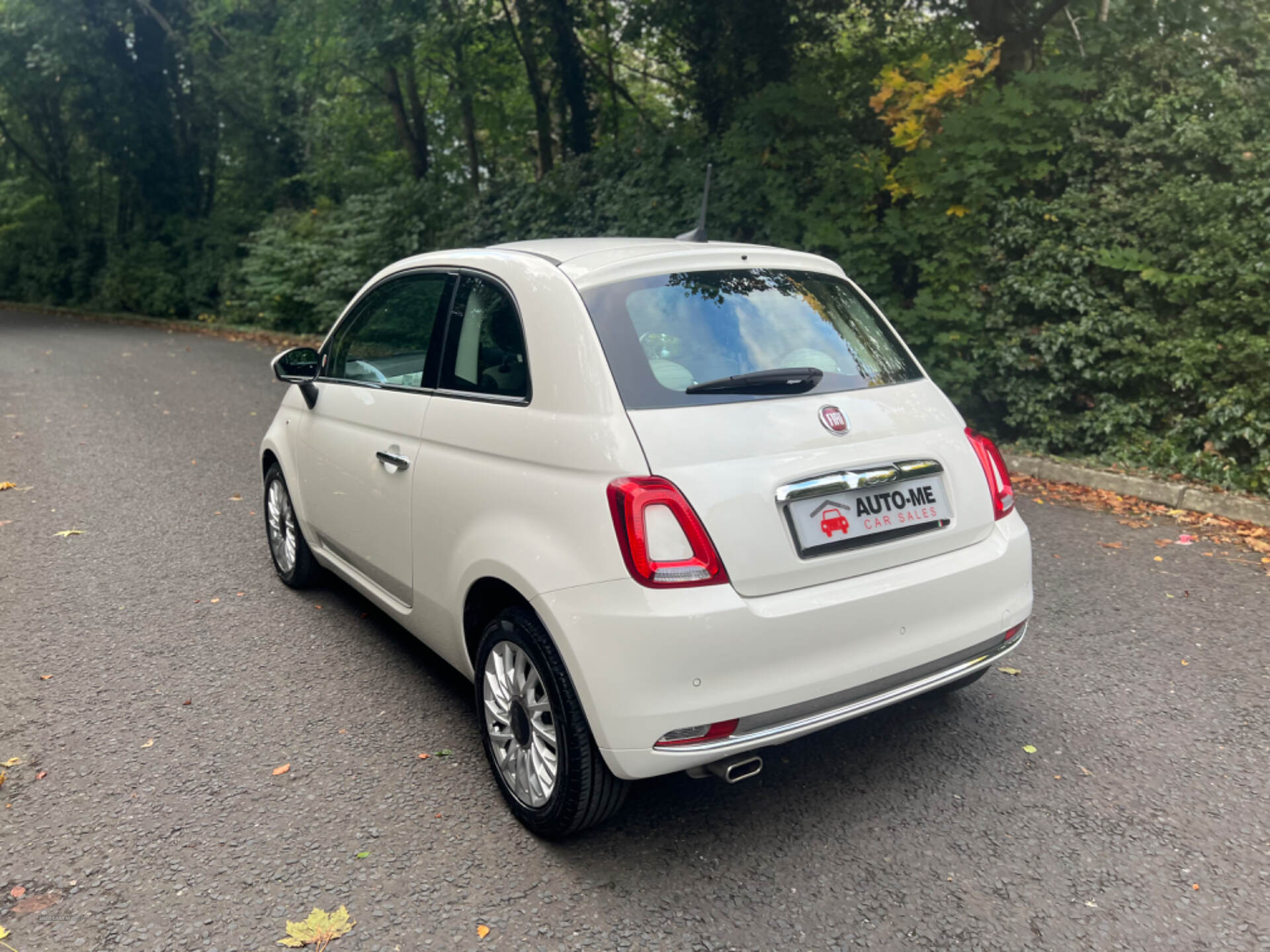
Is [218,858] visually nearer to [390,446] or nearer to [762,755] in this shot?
[390,446]

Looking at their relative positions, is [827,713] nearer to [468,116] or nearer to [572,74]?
[572,74]

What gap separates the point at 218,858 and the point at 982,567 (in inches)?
98.9

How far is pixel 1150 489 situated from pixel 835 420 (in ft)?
16.7

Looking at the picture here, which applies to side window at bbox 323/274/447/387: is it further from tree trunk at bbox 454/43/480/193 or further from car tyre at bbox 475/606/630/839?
tree trunk at bbox 454/43/480/193

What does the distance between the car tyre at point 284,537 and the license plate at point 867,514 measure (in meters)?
3.04

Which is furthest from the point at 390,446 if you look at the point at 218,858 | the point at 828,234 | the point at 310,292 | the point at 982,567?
the point at 310,292

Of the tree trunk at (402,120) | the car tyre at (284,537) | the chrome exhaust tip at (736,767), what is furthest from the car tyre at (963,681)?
the tree trunk at (402,120)

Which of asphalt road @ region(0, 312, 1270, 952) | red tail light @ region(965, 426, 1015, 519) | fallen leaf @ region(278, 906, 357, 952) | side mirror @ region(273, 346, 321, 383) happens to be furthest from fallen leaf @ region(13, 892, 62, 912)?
red tail light @ region(965, 426, 1015, 519)

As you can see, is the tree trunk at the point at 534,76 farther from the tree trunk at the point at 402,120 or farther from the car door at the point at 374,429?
the car door at the point at 374,429

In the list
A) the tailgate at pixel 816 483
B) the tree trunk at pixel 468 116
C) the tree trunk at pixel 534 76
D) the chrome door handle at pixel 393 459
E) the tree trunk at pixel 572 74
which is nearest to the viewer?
the tailgate at pixel 816 483

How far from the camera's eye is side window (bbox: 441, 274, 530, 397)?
3131mm

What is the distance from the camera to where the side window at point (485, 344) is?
3.13 metres

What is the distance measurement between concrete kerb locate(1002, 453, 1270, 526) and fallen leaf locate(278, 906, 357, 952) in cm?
618

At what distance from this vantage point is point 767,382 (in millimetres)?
2936
